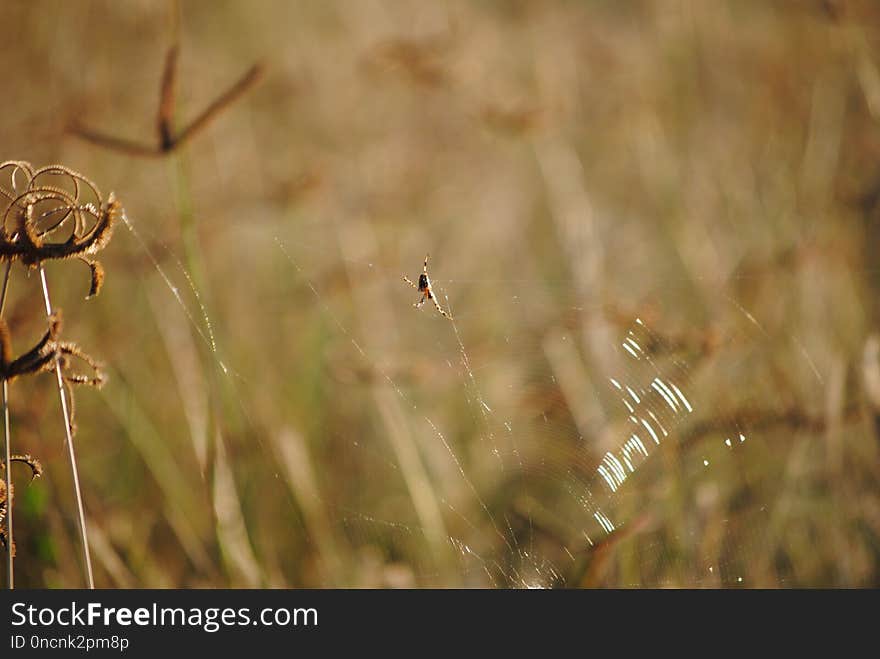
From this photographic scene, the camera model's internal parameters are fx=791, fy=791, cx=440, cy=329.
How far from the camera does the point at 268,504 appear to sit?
1620mm

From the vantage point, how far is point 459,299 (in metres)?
2.13

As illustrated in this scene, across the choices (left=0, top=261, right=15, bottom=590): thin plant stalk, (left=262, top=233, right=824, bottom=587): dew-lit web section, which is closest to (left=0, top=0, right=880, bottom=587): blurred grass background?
(left=262, top=233, right=824, bottom=587): dew-lit web section

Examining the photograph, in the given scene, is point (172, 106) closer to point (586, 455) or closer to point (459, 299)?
point (586, 455)

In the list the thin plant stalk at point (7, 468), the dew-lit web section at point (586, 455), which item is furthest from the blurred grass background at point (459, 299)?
the thin plant stalk at point (7, 468)

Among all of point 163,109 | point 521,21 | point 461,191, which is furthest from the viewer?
point 461,191

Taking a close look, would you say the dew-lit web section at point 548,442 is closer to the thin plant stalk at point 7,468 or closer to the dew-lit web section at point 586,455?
the dew-lit web section at point 586,455

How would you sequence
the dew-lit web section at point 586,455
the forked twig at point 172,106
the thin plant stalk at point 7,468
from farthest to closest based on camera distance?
the dew-lit web section at point 586,455 < the forked twig at point 172,106 < the thin plant stalk at point 7,468

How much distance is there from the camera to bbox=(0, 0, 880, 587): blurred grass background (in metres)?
1.27

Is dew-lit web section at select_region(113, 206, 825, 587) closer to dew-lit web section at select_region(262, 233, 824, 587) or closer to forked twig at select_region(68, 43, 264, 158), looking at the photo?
dew-lit web section at select_region(262, 233, 824, 587)

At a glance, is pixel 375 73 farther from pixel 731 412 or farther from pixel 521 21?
pixel 731 412

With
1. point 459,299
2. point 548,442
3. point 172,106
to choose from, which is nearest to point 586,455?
point 548,442

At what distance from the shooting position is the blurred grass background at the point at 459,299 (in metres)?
1.27
